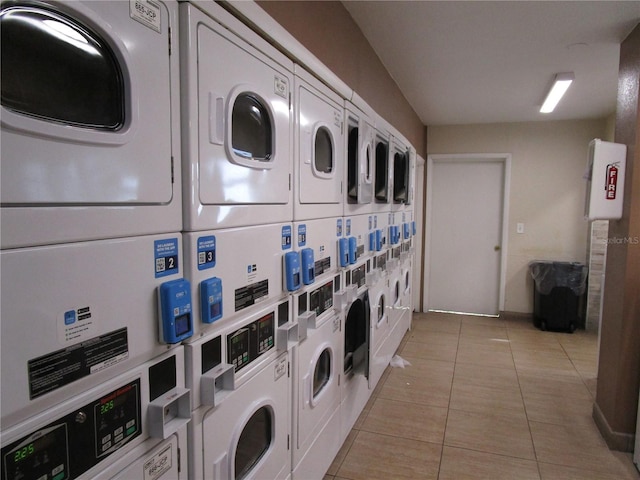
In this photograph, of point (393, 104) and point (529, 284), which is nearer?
point (393, 104)

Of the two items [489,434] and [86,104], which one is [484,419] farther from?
[86,104]

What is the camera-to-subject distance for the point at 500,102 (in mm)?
4504

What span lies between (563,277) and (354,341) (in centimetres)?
391

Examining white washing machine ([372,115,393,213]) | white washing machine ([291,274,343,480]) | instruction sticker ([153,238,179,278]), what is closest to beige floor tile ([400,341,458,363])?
white washing machine ([372,115,393,213])

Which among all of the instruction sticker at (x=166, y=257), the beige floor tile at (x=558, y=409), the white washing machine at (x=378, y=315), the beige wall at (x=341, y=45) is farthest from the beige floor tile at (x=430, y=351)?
the instruction sticker at (x=166, y=257)

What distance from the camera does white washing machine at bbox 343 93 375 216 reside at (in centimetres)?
232

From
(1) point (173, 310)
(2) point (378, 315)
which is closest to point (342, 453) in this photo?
(2) point (378, 315)

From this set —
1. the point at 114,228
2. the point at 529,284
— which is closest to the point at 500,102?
the point at 529,284

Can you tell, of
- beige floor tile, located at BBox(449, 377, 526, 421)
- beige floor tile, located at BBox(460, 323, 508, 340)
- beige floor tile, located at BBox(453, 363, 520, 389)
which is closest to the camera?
beige floor tile, located at BBox(449, 377, 526, 421)

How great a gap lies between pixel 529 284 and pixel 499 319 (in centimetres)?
67

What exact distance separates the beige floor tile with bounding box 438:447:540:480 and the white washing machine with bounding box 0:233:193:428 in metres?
2.18

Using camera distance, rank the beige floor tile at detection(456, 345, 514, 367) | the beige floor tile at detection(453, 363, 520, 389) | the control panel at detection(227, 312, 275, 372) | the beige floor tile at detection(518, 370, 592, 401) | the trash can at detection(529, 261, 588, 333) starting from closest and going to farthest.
A: 1. the control panel at detection(227, 312, 275, 372)
2. the beige floor tile at detection(518, 370, 592, 401)
3. the beige floor tile at detection(453, 363, 520, 389)
4. the beige floor tile at detection(456, 345, 514, 367)
5. the trash can at detection(529, 261, 588, 333)

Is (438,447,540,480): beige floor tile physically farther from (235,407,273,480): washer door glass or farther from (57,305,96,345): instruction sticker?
(57,305,96,345): instruction sticker

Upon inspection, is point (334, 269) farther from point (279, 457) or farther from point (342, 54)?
point (342, 54)
